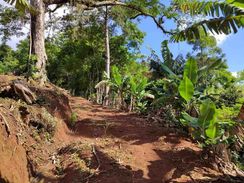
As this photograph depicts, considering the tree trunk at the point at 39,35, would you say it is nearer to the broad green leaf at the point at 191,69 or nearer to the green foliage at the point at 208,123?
the broad green leaf at the point at 191,69

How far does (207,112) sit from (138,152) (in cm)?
183

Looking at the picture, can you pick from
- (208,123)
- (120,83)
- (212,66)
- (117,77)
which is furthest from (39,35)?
(208,123)

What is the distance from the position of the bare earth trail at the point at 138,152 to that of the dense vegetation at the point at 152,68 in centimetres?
45

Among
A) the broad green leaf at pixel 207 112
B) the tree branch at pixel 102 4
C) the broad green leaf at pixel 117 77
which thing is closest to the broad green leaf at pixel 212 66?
the broad green leaf at pixel 207 112

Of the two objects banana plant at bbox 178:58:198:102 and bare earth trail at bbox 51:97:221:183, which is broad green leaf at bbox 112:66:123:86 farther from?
banana plant at bbox 178:58:198:102

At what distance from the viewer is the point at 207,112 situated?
5852mm

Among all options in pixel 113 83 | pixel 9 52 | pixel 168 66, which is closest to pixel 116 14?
pixel 113 83

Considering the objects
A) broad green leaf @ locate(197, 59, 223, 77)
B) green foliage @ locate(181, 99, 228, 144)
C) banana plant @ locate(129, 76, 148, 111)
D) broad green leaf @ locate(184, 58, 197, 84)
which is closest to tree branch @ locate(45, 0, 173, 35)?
banana plant @ locate(129, 76, 148, 111)

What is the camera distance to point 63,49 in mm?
24422

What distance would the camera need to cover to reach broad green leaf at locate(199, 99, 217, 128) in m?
5.78

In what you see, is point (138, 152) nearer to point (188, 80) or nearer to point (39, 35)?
point (188, 80)

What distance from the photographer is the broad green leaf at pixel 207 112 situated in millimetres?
5781

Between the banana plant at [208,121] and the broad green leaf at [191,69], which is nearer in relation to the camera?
the banana plant at [208,121]

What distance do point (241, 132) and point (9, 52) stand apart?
83.6ft
